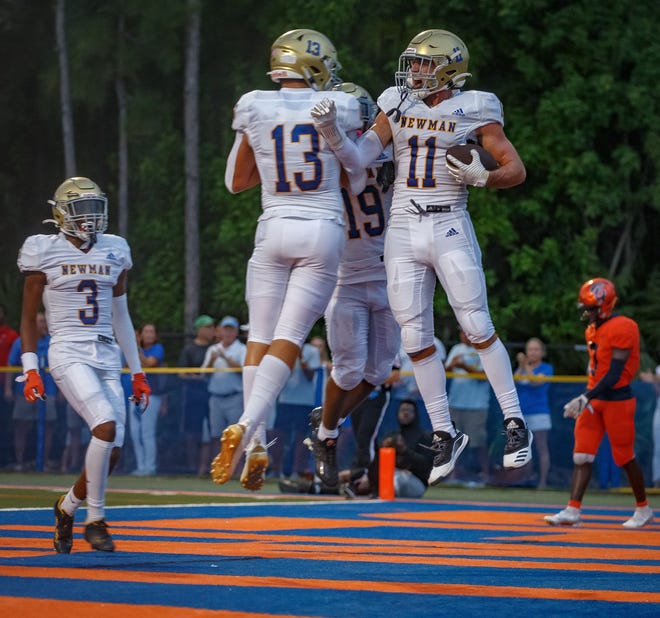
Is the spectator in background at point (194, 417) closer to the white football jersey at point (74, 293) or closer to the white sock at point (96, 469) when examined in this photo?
the white football jersey at point (74, 293)

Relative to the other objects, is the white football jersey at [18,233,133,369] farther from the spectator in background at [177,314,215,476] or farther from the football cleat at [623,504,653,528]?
the spectator in background at [177,314,215,476]

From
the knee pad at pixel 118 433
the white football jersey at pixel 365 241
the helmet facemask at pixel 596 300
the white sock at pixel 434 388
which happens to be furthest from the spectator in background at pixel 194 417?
the white sock at pixel 434 388

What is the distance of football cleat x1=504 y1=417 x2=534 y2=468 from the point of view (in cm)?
823

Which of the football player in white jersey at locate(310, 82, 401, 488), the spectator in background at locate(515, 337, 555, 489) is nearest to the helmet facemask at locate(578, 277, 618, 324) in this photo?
the spectator in background at locate(515, 337, 555, 489)

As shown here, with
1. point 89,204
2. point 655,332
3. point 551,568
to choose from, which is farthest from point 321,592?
point 655,332

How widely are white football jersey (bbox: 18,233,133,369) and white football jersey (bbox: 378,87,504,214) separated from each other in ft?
7.45

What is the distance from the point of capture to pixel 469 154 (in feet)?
27.1

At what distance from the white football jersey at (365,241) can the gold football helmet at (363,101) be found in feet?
1.41

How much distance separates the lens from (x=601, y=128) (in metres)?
26.9

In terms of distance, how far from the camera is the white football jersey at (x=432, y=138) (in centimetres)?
838

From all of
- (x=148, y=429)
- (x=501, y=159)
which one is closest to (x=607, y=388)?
(x=501, y=159)

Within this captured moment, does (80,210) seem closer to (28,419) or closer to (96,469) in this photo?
(96,469)

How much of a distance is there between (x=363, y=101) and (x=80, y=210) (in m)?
2.10

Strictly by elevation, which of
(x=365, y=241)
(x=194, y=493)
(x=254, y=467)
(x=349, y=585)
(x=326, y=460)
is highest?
(x=365, y=241)
